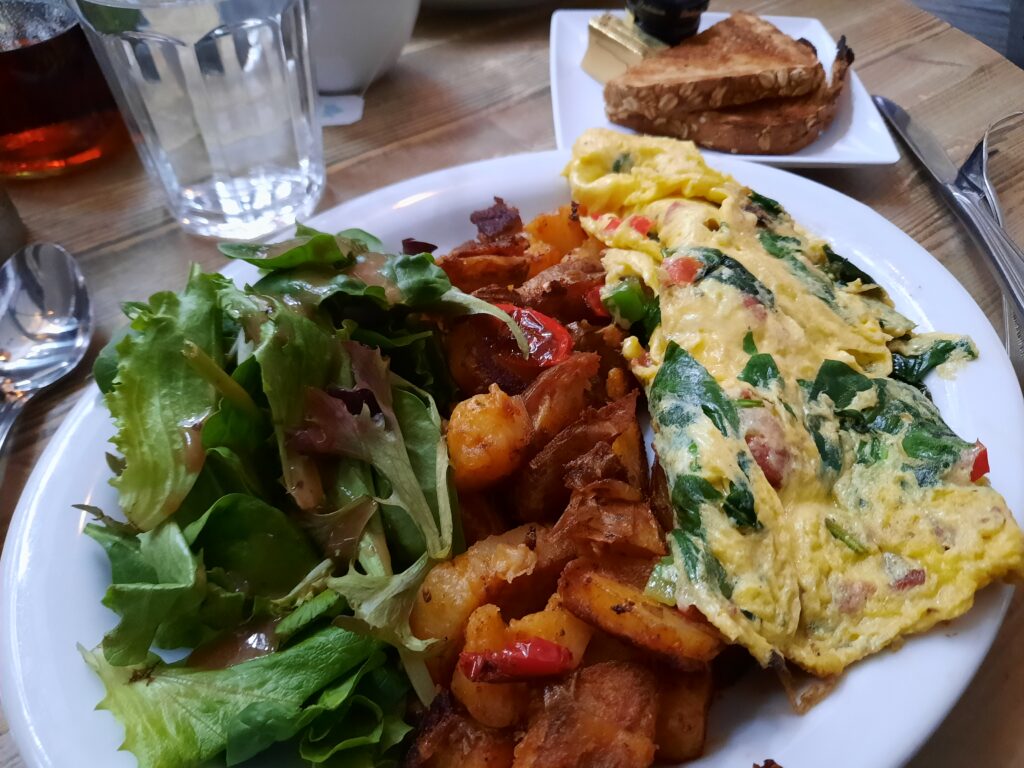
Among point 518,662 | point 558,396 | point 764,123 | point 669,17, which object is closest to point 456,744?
point 518,662

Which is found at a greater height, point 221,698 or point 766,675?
point 221,698

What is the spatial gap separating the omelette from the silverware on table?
1.22 feet

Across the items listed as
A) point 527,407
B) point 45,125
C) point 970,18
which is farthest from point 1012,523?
point 970,18

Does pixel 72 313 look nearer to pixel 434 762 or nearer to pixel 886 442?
pixel 434 762

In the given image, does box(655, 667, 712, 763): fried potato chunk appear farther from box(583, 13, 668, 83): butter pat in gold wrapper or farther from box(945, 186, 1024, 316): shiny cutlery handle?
box(583, 13, 668, 83): butter pat in gold wrapper

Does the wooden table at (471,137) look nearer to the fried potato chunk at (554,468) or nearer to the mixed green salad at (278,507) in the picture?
the mixed green salad at (278,507)

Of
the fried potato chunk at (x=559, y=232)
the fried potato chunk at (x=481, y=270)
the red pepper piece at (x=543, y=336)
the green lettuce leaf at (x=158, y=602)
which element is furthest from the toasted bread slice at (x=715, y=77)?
the green lettuce leaf at (x=158, y=602)

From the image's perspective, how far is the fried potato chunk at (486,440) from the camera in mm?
1176

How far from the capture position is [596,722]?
0.94m

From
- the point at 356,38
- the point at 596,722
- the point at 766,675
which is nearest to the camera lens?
the point at 596,722

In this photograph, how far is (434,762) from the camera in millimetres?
981

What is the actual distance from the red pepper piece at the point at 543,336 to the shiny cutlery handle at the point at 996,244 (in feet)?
3.15

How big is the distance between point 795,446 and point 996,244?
1002mm

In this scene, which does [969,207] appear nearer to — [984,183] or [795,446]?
[984,183]
